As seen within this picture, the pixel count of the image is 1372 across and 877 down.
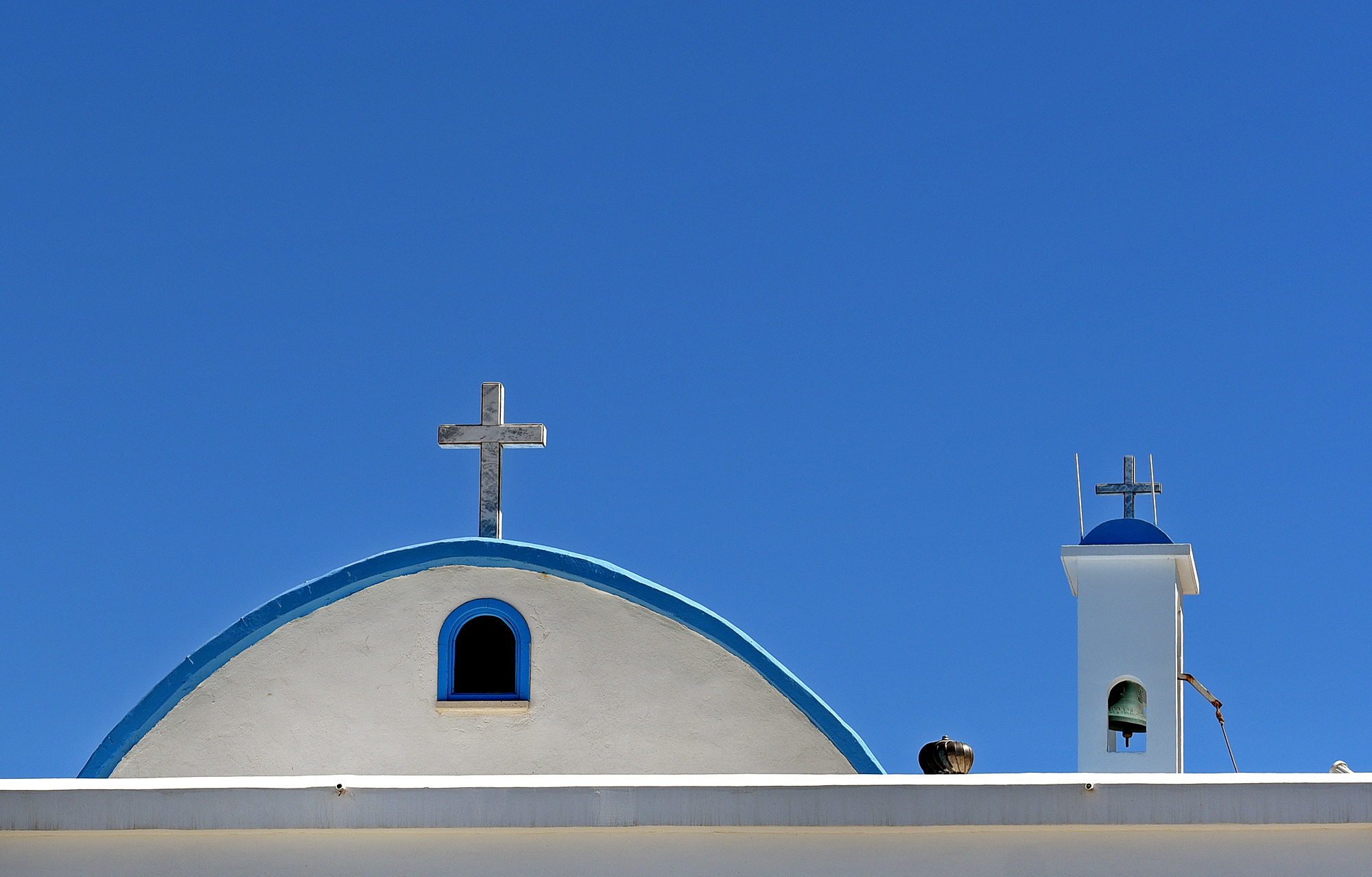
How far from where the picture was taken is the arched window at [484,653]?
9008 millimetres

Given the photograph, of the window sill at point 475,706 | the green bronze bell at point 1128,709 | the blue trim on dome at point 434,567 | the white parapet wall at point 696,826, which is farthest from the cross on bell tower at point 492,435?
the green bronze bell at point 1128,709

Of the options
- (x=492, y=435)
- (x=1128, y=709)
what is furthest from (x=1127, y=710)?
(x=492, y=435)

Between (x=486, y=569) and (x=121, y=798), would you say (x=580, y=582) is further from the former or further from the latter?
(x=121, y=798)

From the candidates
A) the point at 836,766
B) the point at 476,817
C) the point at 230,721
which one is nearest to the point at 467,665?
the point at 230,721

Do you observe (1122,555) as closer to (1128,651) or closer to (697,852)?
(1128,651)

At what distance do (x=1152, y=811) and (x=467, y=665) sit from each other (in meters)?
4.41

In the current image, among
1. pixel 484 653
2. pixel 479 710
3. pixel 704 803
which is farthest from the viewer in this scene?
pixel 484 653

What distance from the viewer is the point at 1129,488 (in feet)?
44.5

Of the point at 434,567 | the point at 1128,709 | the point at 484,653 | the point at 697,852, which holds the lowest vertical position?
the point at 697,852

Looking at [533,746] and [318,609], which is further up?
[318,609]

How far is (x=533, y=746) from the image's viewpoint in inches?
352

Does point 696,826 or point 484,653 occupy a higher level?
point 484,653

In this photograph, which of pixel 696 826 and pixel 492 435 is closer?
pixel 696 826

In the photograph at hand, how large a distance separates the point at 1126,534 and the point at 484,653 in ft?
18.0
